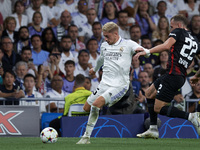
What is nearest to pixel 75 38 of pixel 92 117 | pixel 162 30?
pixel 162 30

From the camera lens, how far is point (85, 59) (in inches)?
434

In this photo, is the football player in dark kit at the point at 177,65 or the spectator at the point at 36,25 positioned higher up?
the spectator at the point at 36,25

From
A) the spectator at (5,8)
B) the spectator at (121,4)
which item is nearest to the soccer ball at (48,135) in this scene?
the spectator at (5,8)

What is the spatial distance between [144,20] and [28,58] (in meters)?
4.44

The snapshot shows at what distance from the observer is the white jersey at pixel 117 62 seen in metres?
6.30

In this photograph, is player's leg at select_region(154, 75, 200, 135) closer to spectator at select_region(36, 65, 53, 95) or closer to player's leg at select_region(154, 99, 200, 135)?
player's leg at select_region(154, 99, 200, 135)

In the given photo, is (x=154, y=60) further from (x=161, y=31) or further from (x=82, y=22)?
(x=82, y=22)

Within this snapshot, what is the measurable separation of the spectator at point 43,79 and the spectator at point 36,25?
1.45m

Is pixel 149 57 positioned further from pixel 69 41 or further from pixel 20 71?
pixel 20 71

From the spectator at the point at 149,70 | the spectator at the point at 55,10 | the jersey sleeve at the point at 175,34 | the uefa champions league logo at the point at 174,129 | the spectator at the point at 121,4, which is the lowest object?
the uefa champions league logo at the point at 174,129

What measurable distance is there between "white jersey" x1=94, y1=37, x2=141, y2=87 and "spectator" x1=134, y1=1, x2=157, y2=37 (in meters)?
6.44

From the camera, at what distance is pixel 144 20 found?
1276 cm

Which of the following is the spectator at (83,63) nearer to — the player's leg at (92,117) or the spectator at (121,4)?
the spectator at (121,4)

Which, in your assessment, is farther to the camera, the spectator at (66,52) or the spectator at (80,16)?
the spectator at (80,16)
